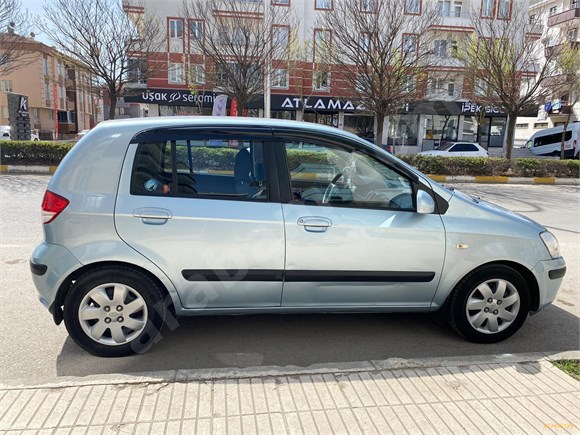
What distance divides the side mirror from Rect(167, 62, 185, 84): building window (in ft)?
86.7

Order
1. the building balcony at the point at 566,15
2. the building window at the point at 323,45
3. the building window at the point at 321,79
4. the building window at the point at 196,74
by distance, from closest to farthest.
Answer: the building window at the point at 323,45 → the building window at the point at 321,79 → the building window at the point at 196,74 → the building balcony at the point at 566,15

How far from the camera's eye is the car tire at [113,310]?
3.01 meters

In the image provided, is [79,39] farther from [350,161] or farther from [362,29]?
[350,161]

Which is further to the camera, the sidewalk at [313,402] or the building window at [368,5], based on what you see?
the building window at [368,5]

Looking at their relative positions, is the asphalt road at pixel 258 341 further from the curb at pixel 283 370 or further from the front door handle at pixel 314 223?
the front door handle at pixel 314 223

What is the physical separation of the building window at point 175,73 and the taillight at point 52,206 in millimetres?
25949

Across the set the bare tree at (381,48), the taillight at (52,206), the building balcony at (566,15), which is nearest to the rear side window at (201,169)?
the taillight at (52,206)

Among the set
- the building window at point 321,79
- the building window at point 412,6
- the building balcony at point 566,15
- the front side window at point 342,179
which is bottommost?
the front side window at point 342,179

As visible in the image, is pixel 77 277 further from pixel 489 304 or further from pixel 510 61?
pixel 510 61

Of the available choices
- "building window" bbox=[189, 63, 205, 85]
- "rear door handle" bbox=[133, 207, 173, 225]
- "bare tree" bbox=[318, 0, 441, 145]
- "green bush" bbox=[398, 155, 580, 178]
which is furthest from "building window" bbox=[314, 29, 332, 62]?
"rear door handle" bbox=[133, 207, 173, 225]

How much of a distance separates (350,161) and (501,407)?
2.02m

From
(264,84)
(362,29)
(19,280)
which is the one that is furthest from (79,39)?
(19,280)

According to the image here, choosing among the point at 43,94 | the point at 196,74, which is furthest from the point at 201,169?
the point at 43,94

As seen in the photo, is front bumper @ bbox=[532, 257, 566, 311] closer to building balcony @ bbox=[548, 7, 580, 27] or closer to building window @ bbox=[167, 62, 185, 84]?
building window @ bbox=[167, 62, 185, 84]
